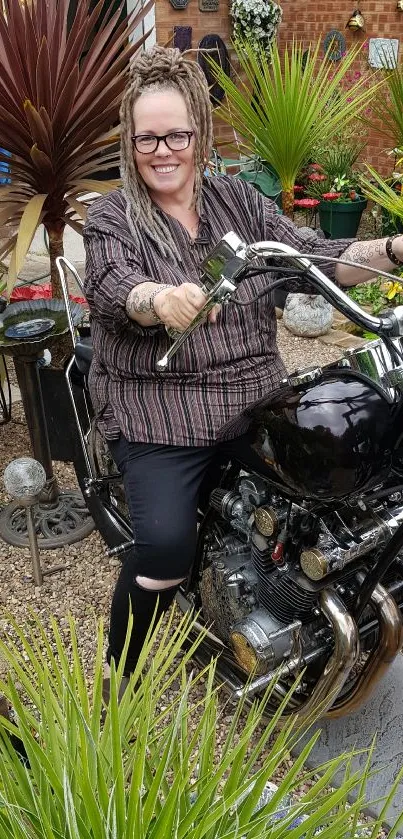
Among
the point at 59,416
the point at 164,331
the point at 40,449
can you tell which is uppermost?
the point at 164,331

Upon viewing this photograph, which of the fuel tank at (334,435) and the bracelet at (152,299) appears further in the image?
the bracelet at (152,299)

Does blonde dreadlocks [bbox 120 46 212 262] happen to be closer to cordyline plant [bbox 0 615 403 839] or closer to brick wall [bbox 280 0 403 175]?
cordyline plant [bbox 0 615 403 839]

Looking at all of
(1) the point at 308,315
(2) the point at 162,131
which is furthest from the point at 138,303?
(1) the point at 308,315

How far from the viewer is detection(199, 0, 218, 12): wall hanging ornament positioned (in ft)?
24.2

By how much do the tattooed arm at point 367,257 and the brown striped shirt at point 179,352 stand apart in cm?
4

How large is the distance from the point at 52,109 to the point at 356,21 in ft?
17.2

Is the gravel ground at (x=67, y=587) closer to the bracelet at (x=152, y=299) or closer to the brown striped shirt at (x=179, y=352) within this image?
the brown striped shirt at (x=179, y=352)

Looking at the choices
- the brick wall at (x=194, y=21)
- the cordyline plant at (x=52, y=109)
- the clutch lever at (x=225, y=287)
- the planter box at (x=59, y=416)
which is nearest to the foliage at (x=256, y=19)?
→ the brick wall at (x=194, y=21)

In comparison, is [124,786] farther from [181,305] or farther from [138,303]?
[138,303]

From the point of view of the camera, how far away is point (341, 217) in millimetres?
6258

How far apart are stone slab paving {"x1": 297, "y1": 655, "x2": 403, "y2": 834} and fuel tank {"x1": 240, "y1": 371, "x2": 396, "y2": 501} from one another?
82cm

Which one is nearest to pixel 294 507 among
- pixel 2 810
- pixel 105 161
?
pixel 2 810

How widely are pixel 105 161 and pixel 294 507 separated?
2080 millimetres

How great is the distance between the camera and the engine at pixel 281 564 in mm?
1691
